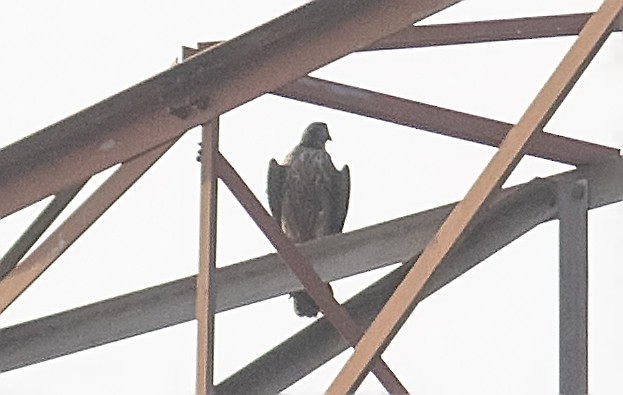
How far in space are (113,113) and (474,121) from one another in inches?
72.9

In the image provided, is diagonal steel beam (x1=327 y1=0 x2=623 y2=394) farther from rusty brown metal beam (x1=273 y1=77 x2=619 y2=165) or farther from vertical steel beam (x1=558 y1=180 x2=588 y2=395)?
vertical steel beam (x1=558 y1=180 x2=588 y2=395)

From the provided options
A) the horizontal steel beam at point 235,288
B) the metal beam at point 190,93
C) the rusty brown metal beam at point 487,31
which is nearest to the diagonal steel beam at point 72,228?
the metal beam at point 190,93

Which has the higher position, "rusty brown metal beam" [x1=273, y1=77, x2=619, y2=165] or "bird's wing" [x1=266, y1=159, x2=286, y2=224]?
"bird's wing" [x1=266, y1=159, x2=286, y2=224]

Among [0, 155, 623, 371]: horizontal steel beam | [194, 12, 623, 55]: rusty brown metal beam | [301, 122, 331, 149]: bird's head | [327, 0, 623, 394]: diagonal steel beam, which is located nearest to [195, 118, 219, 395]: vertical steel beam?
[327, 0, 623, 394]: diagonal steel beam

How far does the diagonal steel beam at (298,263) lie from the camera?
17.1ft

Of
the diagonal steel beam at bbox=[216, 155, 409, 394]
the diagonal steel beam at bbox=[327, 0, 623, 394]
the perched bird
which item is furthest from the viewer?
the perched bird

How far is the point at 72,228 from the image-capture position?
4.98m

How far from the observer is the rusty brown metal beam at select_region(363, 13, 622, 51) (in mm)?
5957

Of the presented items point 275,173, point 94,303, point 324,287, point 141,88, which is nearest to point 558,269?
point 324,287

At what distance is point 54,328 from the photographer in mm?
5523

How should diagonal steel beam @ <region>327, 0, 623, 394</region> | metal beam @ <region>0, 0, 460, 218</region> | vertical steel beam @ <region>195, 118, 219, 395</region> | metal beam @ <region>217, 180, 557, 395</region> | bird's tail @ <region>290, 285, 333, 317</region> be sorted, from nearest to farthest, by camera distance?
diagonal steel beam @ <region>327, 0, 623, 394</region>
metal beam @ <region>0, 0, 460, 218</region>
vertical steel beam @ <region>195, 118, 219, 395</region>
metal beam @ <region>217, 180, 557, 395</region>
bird's tail @ <region>290, 285, 333, 317</region>

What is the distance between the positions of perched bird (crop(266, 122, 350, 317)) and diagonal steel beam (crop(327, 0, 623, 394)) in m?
4.47

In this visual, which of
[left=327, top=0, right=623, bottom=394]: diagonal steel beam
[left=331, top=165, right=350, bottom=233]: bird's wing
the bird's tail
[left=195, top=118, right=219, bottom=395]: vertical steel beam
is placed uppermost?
[left=331, top=165, right=350, bottom=233]: bird's wing

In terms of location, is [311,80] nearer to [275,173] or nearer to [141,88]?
[141,88]
